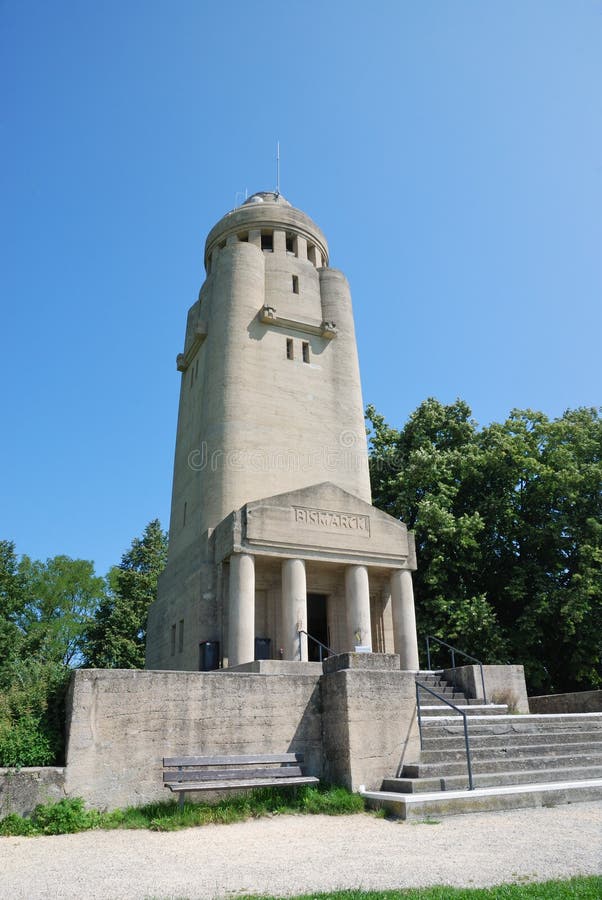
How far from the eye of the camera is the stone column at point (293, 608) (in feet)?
59.8

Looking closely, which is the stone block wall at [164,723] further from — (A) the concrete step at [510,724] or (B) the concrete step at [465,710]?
(B) the concrete step at [465,710]

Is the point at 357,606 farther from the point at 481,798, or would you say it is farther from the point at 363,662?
the point at 481,798

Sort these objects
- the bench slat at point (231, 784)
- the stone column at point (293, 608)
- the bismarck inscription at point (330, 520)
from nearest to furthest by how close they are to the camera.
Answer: the bench slat at point (231, 784), the stone column at point (293, 608), the bismarck inscription at point (330, 520)

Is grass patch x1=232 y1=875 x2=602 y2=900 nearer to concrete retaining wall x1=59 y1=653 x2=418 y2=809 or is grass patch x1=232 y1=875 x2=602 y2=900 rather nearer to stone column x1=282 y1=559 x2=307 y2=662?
concrete retaining wall x1=59 y1=653 x2=418 y2=809

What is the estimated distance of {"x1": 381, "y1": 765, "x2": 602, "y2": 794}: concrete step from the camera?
10.7 meters

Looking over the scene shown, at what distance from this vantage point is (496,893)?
5809mm

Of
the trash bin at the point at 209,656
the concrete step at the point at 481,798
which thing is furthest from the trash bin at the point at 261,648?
the concrete step at the point at 481,798

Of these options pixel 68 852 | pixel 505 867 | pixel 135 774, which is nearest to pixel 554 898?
pixel 505 867

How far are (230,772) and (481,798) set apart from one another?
388cm

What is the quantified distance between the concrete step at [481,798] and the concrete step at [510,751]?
Answer: 3.73 ft

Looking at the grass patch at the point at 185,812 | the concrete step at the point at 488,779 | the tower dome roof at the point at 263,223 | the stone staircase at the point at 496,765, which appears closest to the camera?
the grass patch at the point at 185,812

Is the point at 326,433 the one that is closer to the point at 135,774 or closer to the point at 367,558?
the point at 367,558

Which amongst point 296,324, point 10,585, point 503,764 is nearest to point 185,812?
point 503,764

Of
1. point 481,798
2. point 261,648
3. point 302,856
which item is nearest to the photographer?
point 302,856
